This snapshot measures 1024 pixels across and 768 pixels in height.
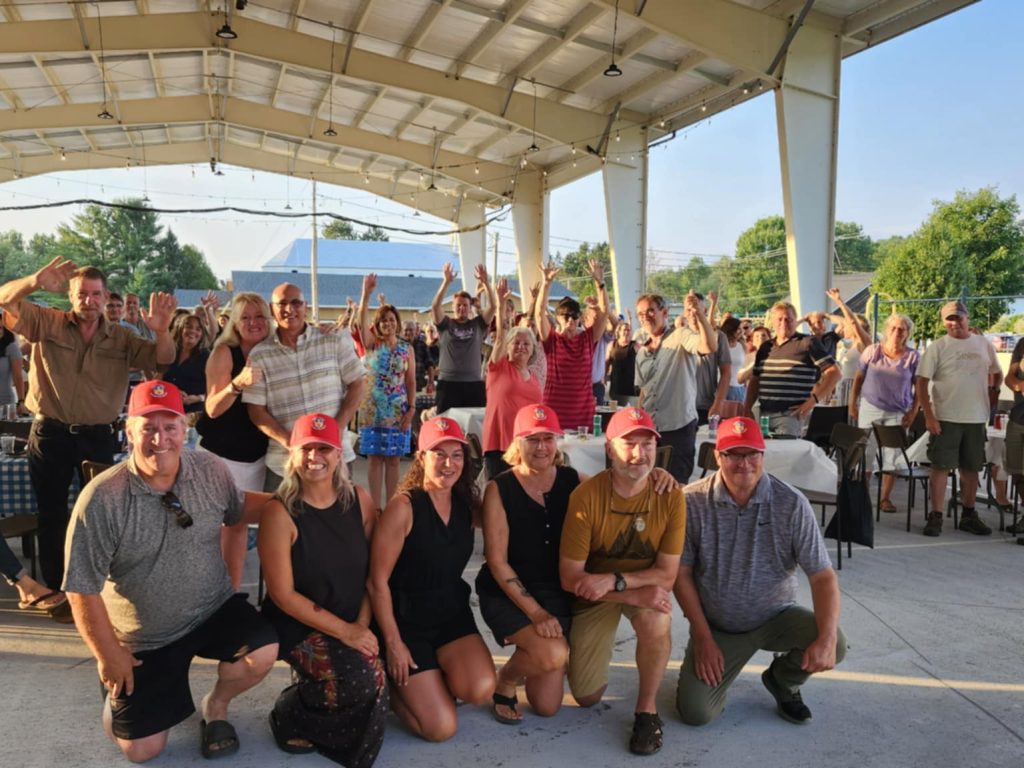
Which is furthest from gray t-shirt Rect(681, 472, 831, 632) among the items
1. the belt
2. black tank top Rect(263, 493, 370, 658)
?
the belt

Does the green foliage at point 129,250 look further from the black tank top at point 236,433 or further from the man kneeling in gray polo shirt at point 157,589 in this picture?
the man kneeling in gray polo shirt at point 157,589

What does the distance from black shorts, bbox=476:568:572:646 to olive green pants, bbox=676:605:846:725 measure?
50cm

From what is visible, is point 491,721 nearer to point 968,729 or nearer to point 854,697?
point 854,697

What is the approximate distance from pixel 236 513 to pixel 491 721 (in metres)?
1.23

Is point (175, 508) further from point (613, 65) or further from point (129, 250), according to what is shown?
point (129, 250)

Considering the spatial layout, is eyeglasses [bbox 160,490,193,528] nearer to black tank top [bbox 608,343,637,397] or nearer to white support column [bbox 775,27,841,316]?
black tank top [bbox 608,343,637,397]

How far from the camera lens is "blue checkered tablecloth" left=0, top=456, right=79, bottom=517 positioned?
13.3 ft

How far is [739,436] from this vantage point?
9.07 ft

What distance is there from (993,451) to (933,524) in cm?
92

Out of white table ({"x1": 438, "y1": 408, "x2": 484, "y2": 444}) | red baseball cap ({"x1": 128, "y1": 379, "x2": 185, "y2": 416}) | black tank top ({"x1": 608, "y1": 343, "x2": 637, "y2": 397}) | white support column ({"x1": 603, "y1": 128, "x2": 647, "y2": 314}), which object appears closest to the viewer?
red baseball cap ({"x1": 128, "y1": 379, "x2": 185, "y2": 416})

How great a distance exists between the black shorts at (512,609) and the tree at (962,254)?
89.5ft

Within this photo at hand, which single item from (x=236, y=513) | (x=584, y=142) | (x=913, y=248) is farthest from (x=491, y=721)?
(x=913, y=248)

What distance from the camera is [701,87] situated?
45.1 feet

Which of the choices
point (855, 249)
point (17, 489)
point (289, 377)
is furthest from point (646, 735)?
point (855, 249)
